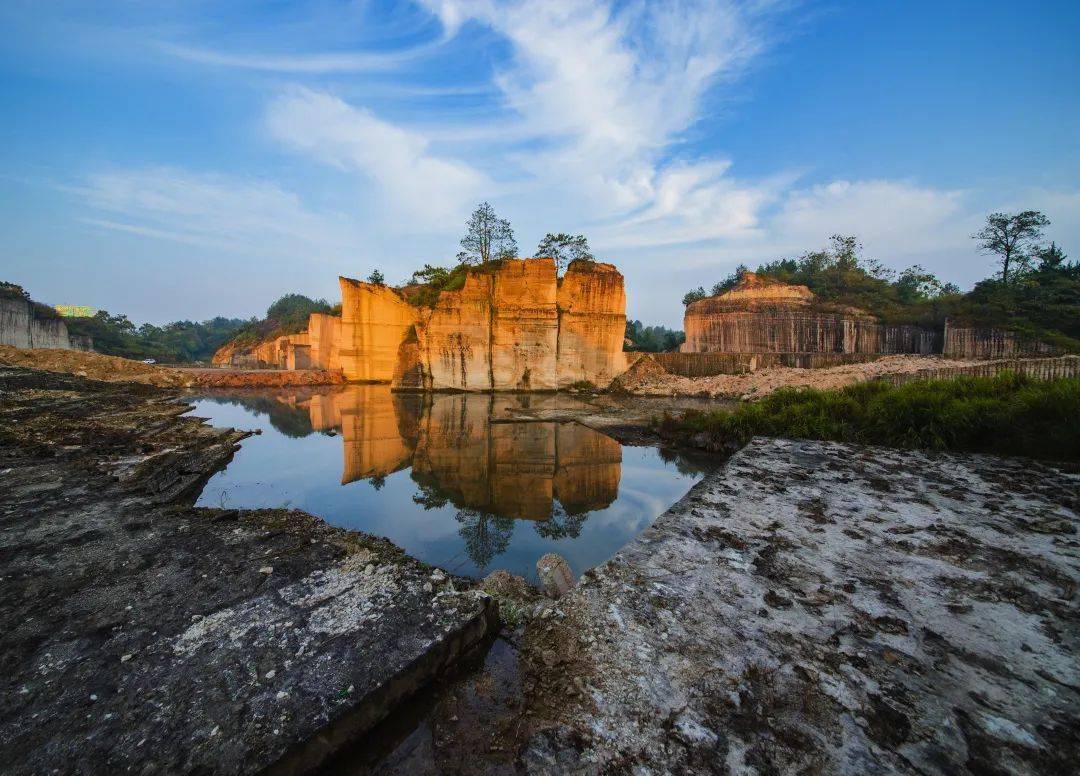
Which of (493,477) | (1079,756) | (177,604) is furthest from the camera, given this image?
(493,477)

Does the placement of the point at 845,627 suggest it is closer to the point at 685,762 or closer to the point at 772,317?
the point at 685,762

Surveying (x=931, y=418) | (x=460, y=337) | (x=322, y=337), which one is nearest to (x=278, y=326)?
(x=322, y=337)

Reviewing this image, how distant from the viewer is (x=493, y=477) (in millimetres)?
6758

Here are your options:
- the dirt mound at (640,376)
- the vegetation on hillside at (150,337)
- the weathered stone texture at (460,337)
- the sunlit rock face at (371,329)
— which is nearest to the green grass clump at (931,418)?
the dirt mound at (640,376)

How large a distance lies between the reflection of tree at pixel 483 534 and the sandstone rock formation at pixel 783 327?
2632 centimetres

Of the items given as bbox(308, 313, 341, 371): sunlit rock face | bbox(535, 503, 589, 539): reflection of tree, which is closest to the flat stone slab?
bbox(535, 503, 589, 539): reflection of tree

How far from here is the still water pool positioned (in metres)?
4.45

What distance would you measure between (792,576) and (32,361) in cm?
2992

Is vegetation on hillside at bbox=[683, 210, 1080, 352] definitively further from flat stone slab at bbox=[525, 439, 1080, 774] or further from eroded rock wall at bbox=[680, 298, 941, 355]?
flat stone slab at bbox=[525, 439, 1080, 774]

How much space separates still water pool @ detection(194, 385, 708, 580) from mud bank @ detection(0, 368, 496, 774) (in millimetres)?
889

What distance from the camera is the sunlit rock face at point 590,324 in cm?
2203

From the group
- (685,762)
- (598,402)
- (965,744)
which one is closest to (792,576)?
(965,744)

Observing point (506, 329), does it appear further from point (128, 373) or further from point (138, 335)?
point (138, 335)

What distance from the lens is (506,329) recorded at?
21719 mm
